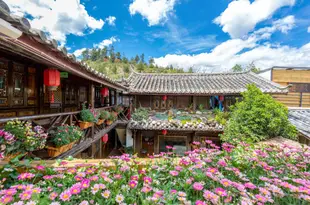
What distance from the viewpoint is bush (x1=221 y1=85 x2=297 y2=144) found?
4901 mm

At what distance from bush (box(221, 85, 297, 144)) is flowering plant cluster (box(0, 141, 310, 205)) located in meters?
3.49

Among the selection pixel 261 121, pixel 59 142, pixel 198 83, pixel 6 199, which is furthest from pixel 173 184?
pixel 198 83

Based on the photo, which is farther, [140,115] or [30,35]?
[140,115]

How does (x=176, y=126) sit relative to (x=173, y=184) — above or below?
below

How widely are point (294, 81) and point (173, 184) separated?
1438 centimetres

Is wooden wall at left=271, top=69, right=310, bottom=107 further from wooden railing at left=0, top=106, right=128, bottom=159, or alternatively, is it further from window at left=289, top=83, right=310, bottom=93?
wooden railing at left=0, top=106, right=128, bottom=159

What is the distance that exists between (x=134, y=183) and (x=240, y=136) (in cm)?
518

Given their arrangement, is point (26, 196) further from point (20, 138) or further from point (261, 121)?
point (261, 121)

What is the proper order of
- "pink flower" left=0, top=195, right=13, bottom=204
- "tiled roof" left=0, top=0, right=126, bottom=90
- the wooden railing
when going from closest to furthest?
"pink flower" left=0, top=195, right=13, bottom=204 < "tiled roof" left=0, top=0, right=126, bottom=90 < the wooden railing

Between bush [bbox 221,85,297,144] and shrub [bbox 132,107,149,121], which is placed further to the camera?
shrub [bbox 132,107,149,121]

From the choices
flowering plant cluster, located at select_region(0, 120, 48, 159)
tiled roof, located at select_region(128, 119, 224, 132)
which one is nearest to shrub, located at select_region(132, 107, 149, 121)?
tiled roof, located at select_region(128, 119, 224, 132)

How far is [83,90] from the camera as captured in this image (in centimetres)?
820

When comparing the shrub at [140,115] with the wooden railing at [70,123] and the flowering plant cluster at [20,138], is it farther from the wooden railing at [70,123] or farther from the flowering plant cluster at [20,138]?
the flowering plant cluster at [20,138]

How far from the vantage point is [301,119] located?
6.20 metres
